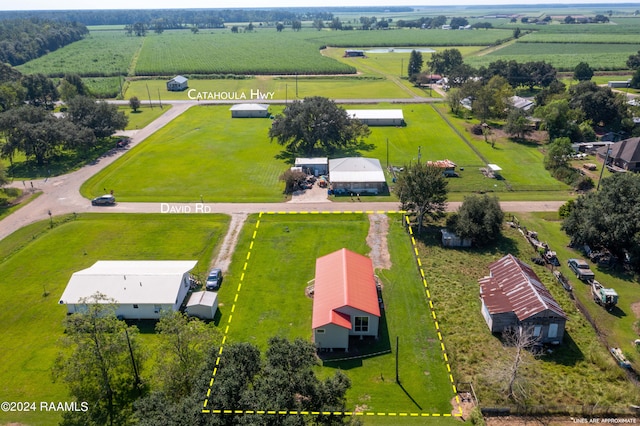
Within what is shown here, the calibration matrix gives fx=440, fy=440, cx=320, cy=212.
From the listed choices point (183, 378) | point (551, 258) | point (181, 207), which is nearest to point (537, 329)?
point (551, 258)

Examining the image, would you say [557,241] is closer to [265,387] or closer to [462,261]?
[462,261]

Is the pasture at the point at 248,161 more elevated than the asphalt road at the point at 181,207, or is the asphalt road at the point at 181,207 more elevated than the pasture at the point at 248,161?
the pasture at the point at 248,161

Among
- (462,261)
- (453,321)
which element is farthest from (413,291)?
(462,261)

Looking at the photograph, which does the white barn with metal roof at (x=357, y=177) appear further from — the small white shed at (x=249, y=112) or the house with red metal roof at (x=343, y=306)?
the small white shed at (x=249, y=112)

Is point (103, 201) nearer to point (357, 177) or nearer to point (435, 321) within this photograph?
point (357, 177)

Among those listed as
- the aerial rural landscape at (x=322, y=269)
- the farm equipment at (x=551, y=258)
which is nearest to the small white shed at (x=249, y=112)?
the aerial rural landscape at (x=322, y=269)

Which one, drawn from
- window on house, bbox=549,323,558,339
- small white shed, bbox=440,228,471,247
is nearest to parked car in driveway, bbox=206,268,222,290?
small white shed, bbox=440,228,471,247
